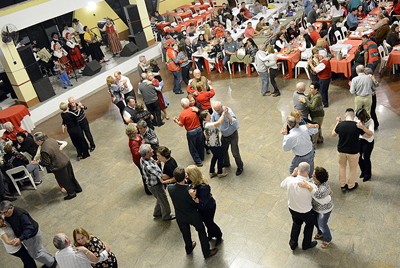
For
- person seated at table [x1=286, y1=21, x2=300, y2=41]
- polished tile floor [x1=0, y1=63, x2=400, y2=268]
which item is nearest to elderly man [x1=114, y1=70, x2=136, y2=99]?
polished tile floor [x1=0, y1=63, x2=400, y2=268]

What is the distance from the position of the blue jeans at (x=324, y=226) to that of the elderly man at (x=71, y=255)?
250 cm

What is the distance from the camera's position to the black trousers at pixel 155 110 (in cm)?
771

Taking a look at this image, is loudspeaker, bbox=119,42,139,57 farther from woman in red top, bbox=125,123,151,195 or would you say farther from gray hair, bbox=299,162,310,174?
gray hair, bbox=299,162,310,174

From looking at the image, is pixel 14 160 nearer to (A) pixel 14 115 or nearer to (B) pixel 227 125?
(A) pixel 14 115

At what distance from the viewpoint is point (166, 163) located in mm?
4598

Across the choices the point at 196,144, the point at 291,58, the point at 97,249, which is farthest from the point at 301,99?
the point at 97,249

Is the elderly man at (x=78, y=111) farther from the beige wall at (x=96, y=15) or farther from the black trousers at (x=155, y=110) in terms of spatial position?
the beige wall at (x=96, y=15)

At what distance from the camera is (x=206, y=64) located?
1054cm

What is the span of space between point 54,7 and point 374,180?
32.6 feet

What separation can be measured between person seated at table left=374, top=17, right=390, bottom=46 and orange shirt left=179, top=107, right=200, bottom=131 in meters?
5.38

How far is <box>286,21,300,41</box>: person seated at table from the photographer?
1017 centimetres

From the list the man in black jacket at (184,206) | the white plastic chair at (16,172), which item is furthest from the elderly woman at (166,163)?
the white plastic chair at (16,172)

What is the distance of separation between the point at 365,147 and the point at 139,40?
393 inches

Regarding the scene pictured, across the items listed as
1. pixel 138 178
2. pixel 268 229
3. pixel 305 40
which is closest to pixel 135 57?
pixel 305 40
